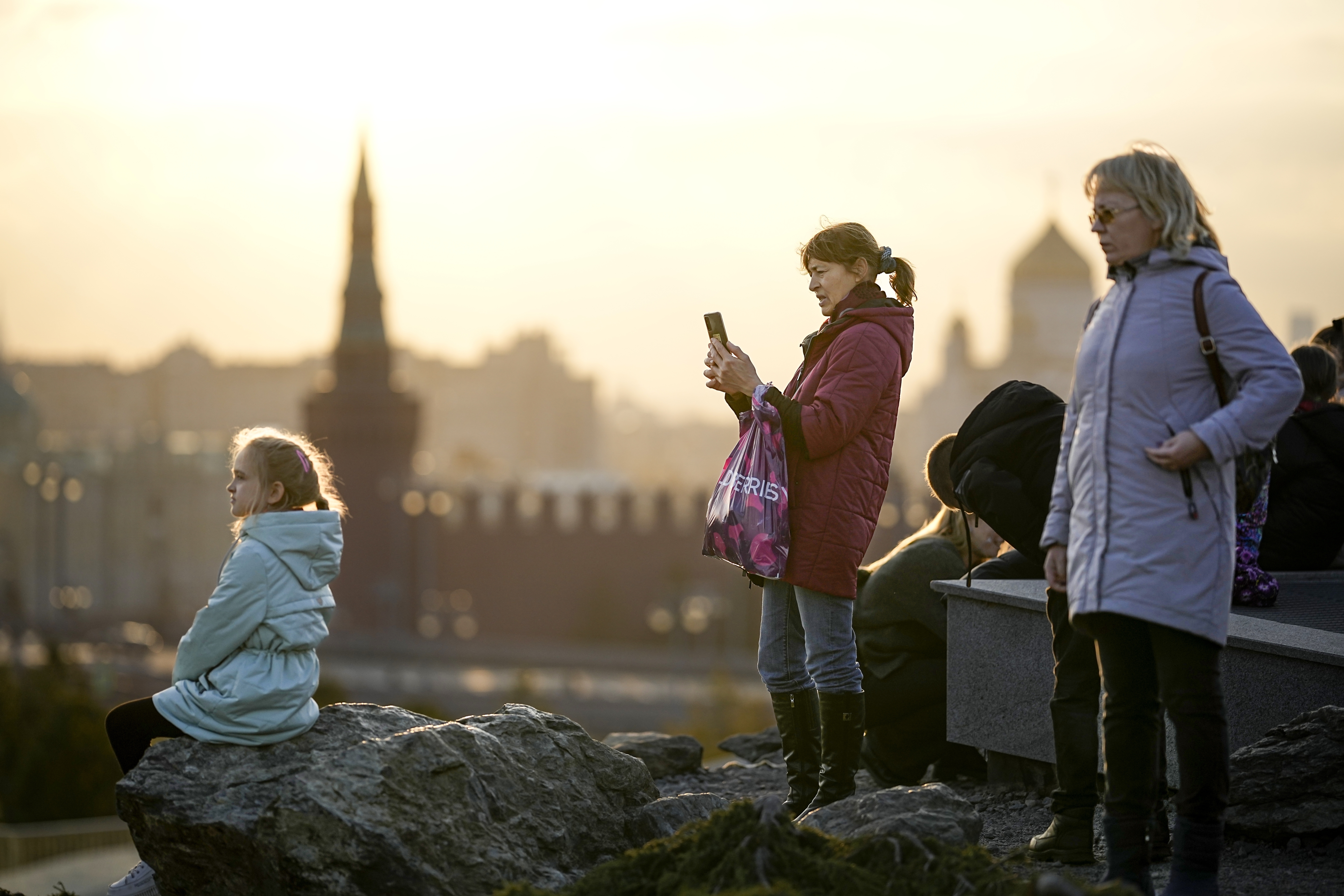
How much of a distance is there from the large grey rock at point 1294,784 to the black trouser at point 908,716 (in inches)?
36.9

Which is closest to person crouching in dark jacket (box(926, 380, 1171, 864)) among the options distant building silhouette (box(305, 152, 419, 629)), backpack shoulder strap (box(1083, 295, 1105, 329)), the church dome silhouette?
backpack shoulder strap (box(1083, 295, 1105, 329))

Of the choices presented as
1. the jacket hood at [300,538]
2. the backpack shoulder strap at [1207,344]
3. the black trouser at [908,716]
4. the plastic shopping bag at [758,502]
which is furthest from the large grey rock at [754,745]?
the backpack shoulder strap at [1207,344]

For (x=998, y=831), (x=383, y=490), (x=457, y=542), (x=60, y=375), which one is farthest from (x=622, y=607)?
(x=60, y=375)

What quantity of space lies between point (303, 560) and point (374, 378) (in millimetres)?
43400

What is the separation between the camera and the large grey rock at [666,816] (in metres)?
3.67

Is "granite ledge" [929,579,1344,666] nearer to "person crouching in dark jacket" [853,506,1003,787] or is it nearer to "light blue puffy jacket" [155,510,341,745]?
"person crouching in dark jacket" [853,506,1003,787]

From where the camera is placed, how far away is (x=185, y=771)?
342cm

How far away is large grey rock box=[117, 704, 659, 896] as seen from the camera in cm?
329

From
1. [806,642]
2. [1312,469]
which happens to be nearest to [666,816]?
[806,642]

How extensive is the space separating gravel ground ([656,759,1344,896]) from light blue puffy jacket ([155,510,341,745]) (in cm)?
106

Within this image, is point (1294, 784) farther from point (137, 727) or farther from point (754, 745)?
point (137, 727)

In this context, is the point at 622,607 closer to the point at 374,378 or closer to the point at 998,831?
the point at 374,378

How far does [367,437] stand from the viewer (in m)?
45.3

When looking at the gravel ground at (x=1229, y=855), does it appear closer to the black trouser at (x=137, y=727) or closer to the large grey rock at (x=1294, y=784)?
the large grey rock at (x=1294, y=784)
